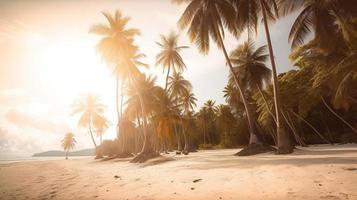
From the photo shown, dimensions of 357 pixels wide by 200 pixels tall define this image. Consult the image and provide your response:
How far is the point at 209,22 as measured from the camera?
1716 cm

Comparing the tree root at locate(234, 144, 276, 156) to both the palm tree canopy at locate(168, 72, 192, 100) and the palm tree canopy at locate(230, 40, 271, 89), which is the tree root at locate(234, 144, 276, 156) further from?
the palm tree canopy at locate(168, 72, 192, 100)

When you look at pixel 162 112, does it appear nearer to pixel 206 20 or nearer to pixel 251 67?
pixel 251 67

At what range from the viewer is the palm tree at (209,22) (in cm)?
1688

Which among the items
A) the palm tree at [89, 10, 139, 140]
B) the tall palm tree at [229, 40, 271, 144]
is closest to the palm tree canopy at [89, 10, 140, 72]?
Result: the palm tree at [89, 10, 139, 140]

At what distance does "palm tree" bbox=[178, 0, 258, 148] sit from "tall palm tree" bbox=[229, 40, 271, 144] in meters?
8.28

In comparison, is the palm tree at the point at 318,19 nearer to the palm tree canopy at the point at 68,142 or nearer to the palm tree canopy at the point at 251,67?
the palm tree canopy at the point at 251,67

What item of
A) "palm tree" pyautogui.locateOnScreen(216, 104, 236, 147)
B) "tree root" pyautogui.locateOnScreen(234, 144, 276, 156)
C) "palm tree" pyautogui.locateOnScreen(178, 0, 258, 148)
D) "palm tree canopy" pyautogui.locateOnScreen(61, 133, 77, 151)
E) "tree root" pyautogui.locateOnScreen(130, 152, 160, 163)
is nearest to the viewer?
"tree root" pyautogui.locateOnScreen(234, 144, 276, 156)

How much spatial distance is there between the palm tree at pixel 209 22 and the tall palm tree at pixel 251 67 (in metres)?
8.28

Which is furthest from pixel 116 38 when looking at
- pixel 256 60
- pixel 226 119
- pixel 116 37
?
pixel 226 119

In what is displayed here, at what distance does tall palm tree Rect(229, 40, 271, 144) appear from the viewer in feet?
80.3

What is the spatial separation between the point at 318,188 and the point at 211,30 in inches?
589

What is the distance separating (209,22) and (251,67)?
32.4ft

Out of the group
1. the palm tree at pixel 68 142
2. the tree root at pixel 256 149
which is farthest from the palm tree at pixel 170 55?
the palm tree at pixel 68 142

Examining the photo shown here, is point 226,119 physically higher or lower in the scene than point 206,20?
lower
